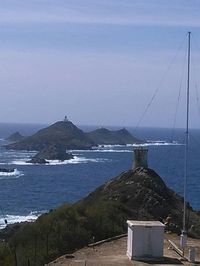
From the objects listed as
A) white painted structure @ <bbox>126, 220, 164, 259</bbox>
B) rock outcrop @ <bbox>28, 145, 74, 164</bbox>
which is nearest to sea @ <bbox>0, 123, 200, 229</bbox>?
rock outcrop @ <bbox>28, 145, 74, 164</bbox>

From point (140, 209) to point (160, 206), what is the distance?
283 cm

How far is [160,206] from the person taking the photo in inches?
1850

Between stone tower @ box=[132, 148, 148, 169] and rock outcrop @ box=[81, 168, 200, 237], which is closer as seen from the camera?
rock outcrop @ box=[81, 168, 200, 237]

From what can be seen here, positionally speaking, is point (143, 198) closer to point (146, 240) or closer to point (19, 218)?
point (19, 218)

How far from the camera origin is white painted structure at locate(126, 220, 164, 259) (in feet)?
82.2

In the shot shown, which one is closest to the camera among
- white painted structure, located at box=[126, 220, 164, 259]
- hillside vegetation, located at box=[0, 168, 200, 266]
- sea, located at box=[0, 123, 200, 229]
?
white painted structure, located at box=[126, 220, 164, 259]

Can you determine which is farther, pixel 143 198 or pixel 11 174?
pixel 11 174

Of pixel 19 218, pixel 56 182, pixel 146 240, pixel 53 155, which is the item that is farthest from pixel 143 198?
pixel 53 155

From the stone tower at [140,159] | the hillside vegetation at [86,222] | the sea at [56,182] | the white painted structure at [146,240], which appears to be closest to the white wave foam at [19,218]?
the sea at [56,182]

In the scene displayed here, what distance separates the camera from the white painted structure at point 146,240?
25047mm

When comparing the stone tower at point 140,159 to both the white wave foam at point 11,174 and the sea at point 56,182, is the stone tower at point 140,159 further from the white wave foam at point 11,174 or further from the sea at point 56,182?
the white wave foam at point 11,174

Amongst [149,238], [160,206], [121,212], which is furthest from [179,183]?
[149,238]

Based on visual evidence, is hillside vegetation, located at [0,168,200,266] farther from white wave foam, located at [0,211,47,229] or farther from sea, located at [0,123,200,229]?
white wave foam, located at [0,211,47,229]

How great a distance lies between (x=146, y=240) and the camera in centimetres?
2512
